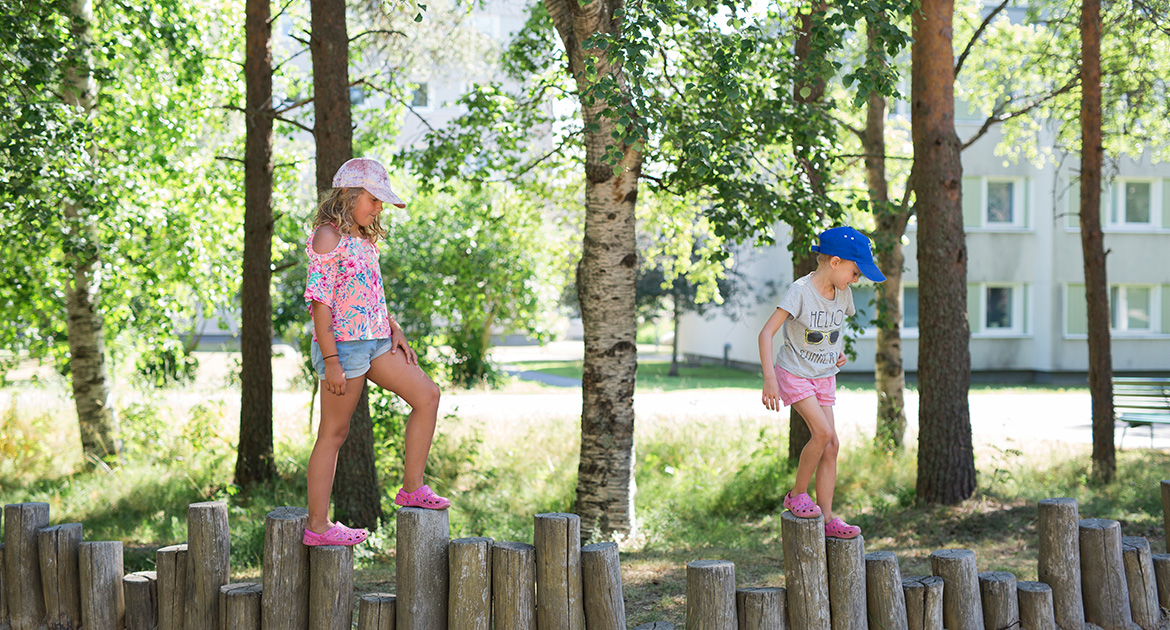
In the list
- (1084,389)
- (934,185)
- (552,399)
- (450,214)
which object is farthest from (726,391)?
(934,185)

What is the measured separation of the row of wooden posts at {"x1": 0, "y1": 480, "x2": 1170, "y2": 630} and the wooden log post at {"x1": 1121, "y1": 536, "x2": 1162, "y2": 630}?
1 cm

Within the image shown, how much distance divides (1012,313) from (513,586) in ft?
86.4

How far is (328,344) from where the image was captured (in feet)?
13.0

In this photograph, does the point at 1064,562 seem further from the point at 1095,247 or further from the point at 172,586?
the point at 1095,247

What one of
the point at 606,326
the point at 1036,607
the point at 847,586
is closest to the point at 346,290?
the point at 847,586

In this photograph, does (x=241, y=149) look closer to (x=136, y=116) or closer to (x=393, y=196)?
(x=136, y=116)

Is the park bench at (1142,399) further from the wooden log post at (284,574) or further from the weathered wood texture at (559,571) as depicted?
the wooden log post at (284,574)

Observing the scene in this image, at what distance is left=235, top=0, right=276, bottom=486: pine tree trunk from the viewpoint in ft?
32.2

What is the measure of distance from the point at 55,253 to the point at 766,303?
22996 mm

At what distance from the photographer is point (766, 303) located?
99.3 feet

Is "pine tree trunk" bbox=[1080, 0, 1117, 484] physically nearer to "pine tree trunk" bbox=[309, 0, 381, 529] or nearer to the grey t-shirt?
the grey t-shirt

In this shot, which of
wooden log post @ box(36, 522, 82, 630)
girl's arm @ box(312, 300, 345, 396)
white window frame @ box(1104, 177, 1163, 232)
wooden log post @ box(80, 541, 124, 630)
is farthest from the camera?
white window frame @ box(1104, 177, 1163, 232)

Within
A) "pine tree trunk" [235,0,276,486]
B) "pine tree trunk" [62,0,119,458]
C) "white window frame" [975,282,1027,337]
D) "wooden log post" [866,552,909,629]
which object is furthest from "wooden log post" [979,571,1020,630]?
"white window frame" [975,282,1027,337]

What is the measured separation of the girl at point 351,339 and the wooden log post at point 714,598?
120 centimetres
